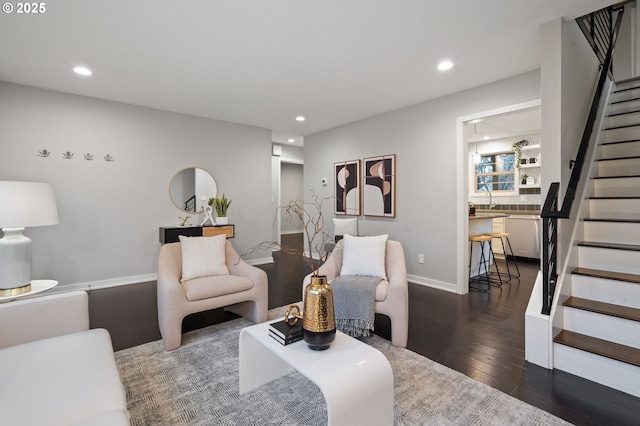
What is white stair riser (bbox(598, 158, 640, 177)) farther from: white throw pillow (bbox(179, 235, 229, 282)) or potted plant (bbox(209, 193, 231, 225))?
potted plant (bbox(209, 193, 231, 225))

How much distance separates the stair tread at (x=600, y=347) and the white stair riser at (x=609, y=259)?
27.4 inches

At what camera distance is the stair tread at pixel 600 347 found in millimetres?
1892

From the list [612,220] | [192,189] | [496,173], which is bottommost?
[612,220]

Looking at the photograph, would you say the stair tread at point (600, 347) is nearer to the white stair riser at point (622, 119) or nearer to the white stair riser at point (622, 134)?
the white stair riser at point (622, 134)

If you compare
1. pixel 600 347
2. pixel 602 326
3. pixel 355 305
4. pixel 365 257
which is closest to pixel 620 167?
pixel 602 326

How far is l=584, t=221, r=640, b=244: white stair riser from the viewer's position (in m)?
Answer: 2.56

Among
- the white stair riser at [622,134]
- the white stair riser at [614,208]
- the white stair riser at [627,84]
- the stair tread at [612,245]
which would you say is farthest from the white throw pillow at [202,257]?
the white stair riser at [627,84]

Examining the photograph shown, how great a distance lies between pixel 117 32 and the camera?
2.53m

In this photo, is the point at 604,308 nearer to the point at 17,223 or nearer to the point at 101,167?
the point at 17,223

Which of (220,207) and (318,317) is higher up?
(220,207)

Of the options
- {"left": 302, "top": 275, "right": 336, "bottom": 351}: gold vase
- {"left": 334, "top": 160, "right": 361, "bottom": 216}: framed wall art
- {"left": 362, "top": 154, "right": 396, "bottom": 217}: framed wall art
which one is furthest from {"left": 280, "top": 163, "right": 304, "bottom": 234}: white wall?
{"left": 302, "top": 275, "right": 336, "bottom": 351}: gold vase

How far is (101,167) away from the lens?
13.9 ft

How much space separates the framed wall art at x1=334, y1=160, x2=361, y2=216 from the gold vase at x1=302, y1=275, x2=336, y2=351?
12.3 feet

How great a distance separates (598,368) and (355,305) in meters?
1.61
